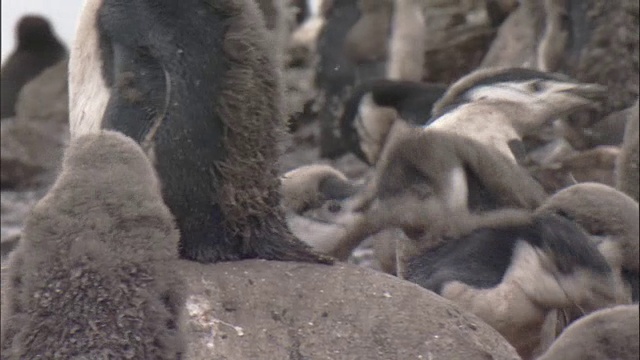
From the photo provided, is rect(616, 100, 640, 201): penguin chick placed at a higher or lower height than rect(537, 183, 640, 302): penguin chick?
lower

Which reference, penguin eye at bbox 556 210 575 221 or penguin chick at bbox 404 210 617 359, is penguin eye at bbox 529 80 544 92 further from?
penguin chick at bbox 404 210 617 359

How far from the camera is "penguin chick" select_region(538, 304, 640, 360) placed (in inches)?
183

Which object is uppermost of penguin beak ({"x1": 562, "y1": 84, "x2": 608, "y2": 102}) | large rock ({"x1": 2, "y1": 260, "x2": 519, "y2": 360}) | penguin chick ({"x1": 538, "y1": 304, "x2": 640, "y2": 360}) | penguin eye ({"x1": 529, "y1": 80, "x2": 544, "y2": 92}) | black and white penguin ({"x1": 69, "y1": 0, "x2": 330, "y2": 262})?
black and white penguin ({"x1": 69, "y1": 0, "x2": 330, "y2": 262})

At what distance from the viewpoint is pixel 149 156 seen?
4.81 metres

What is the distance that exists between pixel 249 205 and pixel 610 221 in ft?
6.66

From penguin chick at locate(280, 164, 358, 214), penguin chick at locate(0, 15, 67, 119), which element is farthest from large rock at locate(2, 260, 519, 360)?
penguin chick at locate(0, 15, 67, 119)

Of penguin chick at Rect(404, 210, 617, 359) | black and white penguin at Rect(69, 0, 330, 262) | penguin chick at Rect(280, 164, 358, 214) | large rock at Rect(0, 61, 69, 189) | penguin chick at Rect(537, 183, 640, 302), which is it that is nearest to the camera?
black and white penguin at Rect(69, 0, 330, 262)

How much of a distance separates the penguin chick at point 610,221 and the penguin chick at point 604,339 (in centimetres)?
145

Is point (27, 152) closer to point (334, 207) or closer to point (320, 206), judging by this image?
point (320, 206)

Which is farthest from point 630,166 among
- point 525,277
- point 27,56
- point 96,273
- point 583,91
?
point 27,56

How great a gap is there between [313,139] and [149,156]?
366 inches

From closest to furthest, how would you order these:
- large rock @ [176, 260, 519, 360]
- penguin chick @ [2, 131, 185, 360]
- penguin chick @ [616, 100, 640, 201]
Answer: penguin chick @ [2, 131, 185, 360], large rock @ [176, 260, 519, 360], penguin chick @ [616, 100, 640, 201]

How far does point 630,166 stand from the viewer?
7703 mm

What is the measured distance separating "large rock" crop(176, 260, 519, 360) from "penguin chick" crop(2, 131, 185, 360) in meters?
0.22
